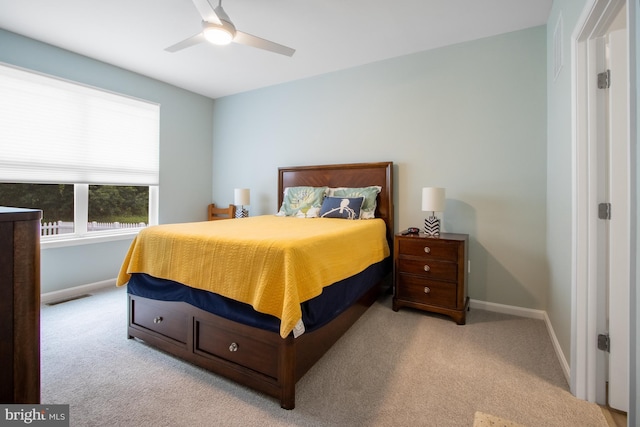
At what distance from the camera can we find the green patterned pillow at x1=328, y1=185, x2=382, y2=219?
317 cm

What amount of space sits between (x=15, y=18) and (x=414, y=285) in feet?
14.1

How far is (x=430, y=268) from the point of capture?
104 inches

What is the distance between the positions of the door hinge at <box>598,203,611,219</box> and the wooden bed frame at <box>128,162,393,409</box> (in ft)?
5.44

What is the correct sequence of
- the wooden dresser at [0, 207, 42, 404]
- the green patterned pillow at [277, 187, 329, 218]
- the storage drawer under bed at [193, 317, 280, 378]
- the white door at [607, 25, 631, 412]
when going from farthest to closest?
the green patterned pillow at [277, 187, 329, 218], the storage drawer under bed at [193, 317, 280, 378], the white door at [607, 25, 631, 412], the wooden dresser at [0, 207, 42, 404]

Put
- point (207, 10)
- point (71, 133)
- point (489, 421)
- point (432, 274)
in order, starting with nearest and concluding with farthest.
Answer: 1. point (489, 421)
2. point (207, 10)
3. point (432, 274)
4. point (71, 133)

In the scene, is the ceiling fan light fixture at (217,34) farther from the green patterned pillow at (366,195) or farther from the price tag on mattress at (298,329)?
the price tag on mattress at (298,329)

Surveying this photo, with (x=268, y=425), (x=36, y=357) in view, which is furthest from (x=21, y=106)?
(x=268, y=425)

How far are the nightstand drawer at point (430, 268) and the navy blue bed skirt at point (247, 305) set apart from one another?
1.64 ft

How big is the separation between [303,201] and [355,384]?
86.0 inches

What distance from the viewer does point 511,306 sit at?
9.14ft

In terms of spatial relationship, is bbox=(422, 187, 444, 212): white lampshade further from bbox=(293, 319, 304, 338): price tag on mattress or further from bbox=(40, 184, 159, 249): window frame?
bbox=(40, 184, 159, 249): window frame

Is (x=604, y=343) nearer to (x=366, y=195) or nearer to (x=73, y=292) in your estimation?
(x=366, y=195)

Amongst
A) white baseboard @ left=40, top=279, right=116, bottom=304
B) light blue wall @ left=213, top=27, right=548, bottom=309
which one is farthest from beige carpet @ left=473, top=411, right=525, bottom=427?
white baseboard @ left=40, top=279, right=116, bottom=304

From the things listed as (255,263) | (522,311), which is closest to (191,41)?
(255,263)
